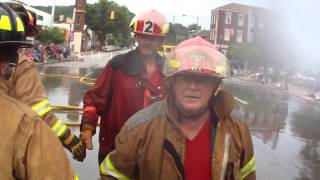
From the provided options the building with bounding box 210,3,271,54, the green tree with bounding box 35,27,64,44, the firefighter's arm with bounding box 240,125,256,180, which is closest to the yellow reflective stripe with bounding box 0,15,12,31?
the firefighter's arm with bounding box 240,125,256,180

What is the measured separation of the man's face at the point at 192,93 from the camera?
7.56ft

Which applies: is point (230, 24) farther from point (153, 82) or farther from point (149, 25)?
point (153, 82)

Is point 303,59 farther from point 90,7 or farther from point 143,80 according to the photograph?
point 90,7

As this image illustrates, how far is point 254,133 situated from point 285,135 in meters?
0.90

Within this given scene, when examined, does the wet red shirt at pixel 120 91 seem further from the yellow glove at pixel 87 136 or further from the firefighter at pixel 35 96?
the firefighter at pixel 35 96

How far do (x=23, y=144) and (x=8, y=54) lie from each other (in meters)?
0.36

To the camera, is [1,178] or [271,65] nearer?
[1,178]

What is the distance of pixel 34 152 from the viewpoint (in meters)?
1.69

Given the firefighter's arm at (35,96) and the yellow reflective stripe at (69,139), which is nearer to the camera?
the firefighter's arm at (35,96)

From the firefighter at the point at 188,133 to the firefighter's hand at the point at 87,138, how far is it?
1.30 m

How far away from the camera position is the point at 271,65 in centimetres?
4578

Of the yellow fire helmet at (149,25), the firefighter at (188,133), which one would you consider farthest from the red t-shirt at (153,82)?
the firefighter at (188,133)

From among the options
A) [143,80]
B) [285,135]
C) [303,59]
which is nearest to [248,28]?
[303,59]

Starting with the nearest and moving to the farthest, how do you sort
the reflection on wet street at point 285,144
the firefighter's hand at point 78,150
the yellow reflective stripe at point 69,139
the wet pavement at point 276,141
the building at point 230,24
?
1. the yellow reflective stripe at point 69,139
2. the firefighter's hand at point 78,150
3. the wet pavement at point 276,141
4. the reflection on wet street at point 285,144
5. the building at point 230,24
